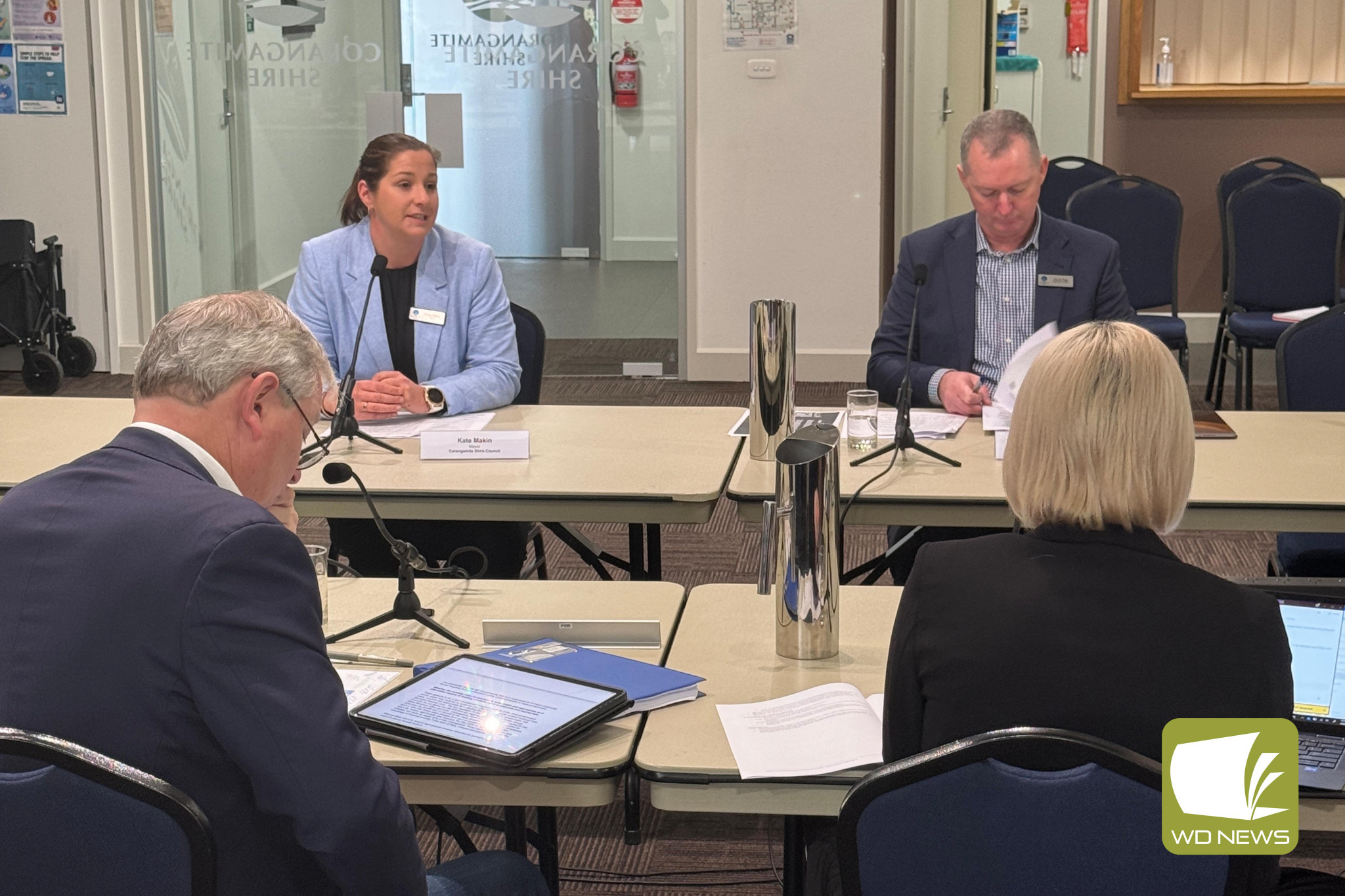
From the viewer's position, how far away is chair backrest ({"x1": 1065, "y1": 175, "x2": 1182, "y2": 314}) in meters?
5.84

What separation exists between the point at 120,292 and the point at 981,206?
503cm

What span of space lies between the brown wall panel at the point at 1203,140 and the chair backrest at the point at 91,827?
274 inches

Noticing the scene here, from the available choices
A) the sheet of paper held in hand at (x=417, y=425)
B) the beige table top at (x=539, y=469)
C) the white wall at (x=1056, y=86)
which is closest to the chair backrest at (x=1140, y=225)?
the white wall at (x=1056, y=86)

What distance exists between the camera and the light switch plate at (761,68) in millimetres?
6562

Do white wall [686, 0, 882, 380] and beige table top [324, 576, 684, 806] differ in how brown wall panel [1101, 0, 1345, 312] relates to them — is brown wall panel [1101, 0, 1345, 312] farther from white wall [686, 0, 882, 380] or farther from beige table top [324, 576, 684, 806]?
beige table top [324, 576, 684, 806]

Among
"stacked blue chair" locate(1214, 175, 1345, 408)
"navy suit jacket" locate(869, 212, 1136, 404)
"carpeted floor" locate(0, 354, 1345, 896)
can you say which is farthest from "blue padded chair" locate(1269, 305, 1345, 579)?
"stacked blue chair" locate(1214, 175, 1345, 408)

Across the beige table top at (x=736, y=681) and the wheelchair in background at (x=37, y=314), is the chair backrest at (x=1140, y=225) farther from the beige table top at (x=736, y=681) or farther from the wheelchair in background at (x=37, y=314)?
the wheelchair in background at (x=37, y=314)

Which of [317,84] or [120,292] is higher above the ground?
[317,84]

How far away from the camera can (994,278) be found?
3.47 meters

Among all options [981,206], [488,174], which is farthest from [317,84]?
[981,206]

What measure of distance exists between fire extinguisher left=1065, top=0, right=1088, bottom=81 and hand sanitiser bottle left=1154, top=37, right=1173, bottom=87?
15.1 inches

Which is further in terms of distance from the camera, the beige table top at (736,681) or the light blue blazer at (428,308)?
the light blue blazer at (428,308)

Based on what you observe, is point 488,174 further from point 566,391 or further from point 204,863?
point 204,863

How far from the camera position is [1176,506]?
149 cm
